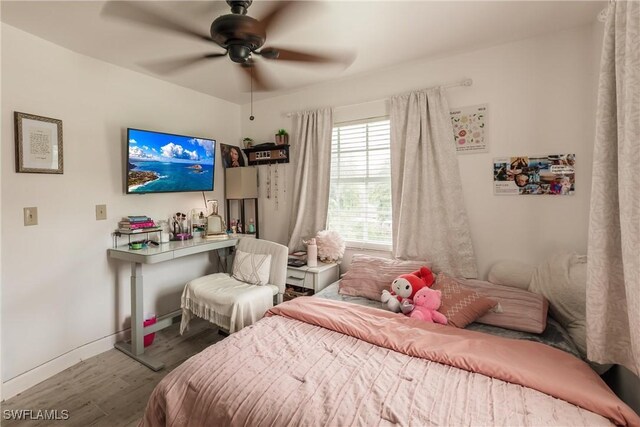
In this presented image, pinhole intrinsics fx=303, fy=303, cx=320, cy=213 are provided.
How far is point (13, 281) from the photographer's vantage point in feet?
6.98

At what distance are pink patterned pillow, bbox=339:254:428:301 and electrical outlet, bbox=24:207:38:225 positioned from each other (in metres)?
2.35

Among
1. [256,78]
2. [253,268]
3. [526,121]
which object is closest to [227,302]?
[253,268]

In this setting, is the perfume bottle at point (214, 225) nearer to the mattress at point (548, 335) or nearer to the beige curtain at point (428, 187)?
the beige curtain at point (428, 187)

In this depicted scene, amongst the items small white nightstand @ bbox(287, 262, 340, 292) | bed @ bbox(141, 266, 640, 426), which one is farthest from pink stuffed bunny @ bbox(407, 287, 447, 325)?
small white nightstand @ bbox(287, 262, 340, 292)

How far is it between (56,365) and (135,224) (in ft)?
3.95

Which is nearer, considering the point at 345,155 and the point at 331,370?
the point at 331,370

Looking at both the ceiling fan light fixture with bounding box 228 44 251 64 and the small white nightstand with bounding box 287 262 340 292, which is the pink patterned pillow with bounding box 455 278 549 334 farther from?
the ceiling fan light fixture with bounding box 228 44 251 64

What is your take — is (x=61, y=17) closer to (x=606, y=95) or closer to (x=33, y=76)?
(x=33, y=76)

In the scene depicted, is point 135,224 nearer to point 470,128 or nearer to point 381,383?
point 381,383

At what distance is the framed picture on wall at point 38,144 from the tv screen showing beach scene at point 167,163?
18.5 inches

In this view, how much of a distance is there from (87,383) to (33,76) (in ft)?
7.45

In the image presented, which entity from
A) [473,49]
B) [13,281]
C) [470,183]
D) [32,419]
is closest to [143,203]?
[13,281]

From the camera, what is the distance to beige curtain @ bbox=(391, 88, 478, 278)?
2562mm

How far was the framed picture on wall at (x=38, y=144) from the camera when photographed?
2119 millimetres
